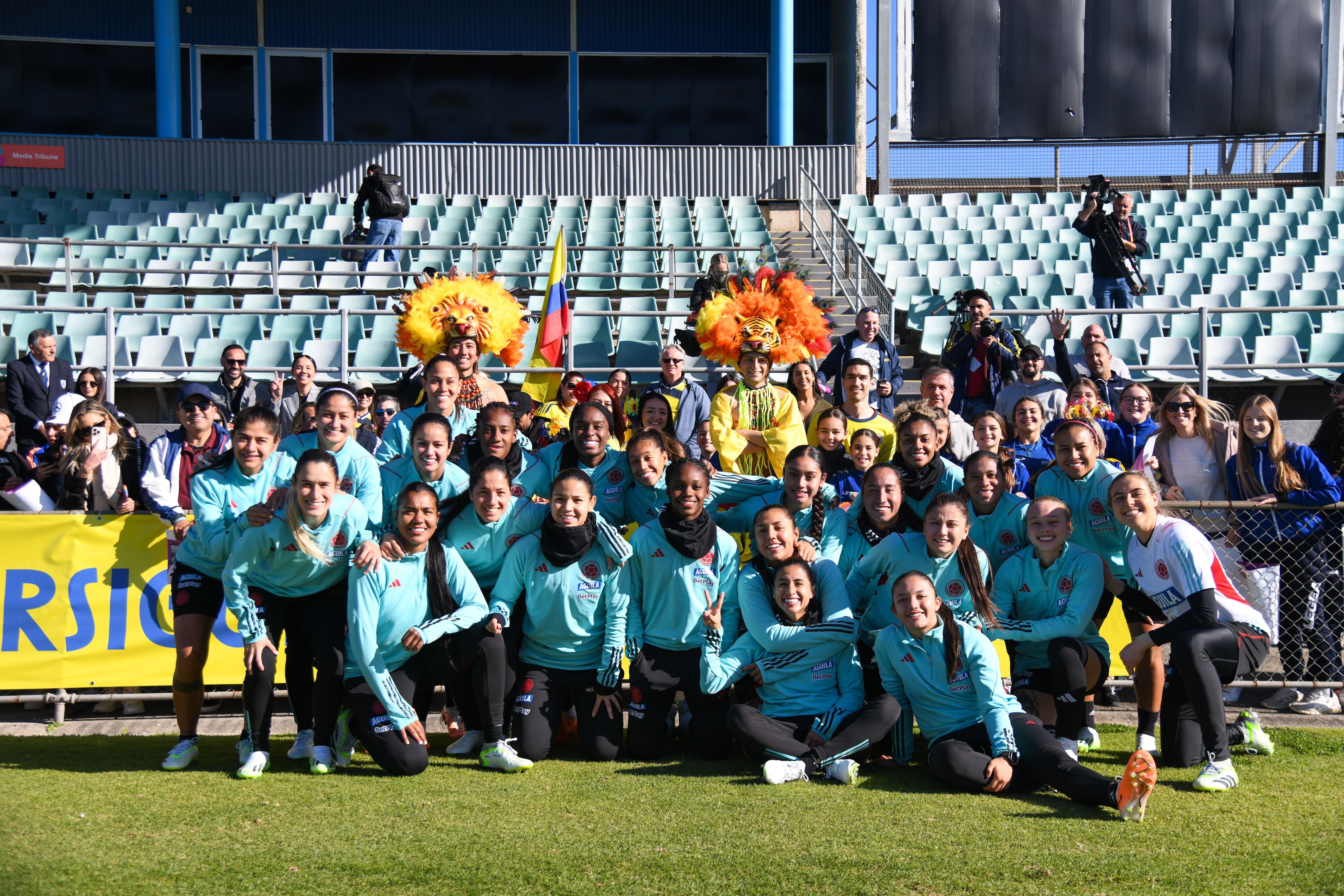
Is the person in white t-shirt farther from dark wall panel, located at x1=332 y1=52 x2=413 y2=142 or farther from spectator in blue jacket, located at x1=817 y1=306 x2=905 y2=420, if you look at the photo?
dark wall panel, located at x1=332 y1=52 x2=413 y2=142

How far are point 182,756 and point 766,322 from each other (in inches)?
163

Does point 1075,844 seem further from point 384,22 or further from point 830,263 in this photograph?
point 384,22

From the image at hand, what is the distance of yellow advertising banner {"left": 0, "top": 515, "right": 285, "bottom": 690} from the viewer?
643 centimetres

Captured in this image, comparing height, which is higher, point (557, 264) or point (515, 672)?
point (557, 264)

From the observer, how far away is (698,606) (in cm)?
582

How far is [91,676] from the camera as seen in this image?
646cm

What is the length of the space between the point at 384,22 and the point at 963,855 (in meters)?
19.4

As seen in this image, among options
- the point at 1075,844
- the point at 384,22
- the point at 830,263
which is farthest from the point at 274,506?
the point at 384,22

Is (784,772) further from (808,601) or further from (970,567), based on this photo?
(970,567)

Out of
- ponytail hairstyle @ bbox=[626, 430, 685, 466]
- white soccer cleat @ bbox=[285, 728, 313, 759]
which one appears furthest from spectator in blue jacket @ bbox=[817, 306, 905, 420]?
white soccer cleat @ bbox=[285, 728, 313, 759]

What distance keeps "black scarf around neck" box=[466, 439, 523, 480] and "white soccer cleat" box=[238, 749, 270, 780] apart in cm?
175

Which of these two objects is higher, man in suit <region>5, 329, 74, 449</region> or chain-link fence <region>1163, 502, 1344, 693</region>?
man in suit <region>5, 329, 74, 449</region>

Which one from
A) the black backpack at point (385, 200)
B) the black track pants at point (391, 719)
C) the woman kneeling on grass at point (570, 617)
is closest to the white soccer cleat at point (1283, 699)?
the woman kneeling on grass at point (570, 617)

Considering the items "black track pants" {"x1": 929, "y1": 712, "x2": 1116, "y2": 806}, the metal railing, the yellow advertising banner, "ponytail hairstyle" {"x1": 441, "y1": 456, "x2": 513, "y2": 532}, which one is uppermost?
the metal railing
